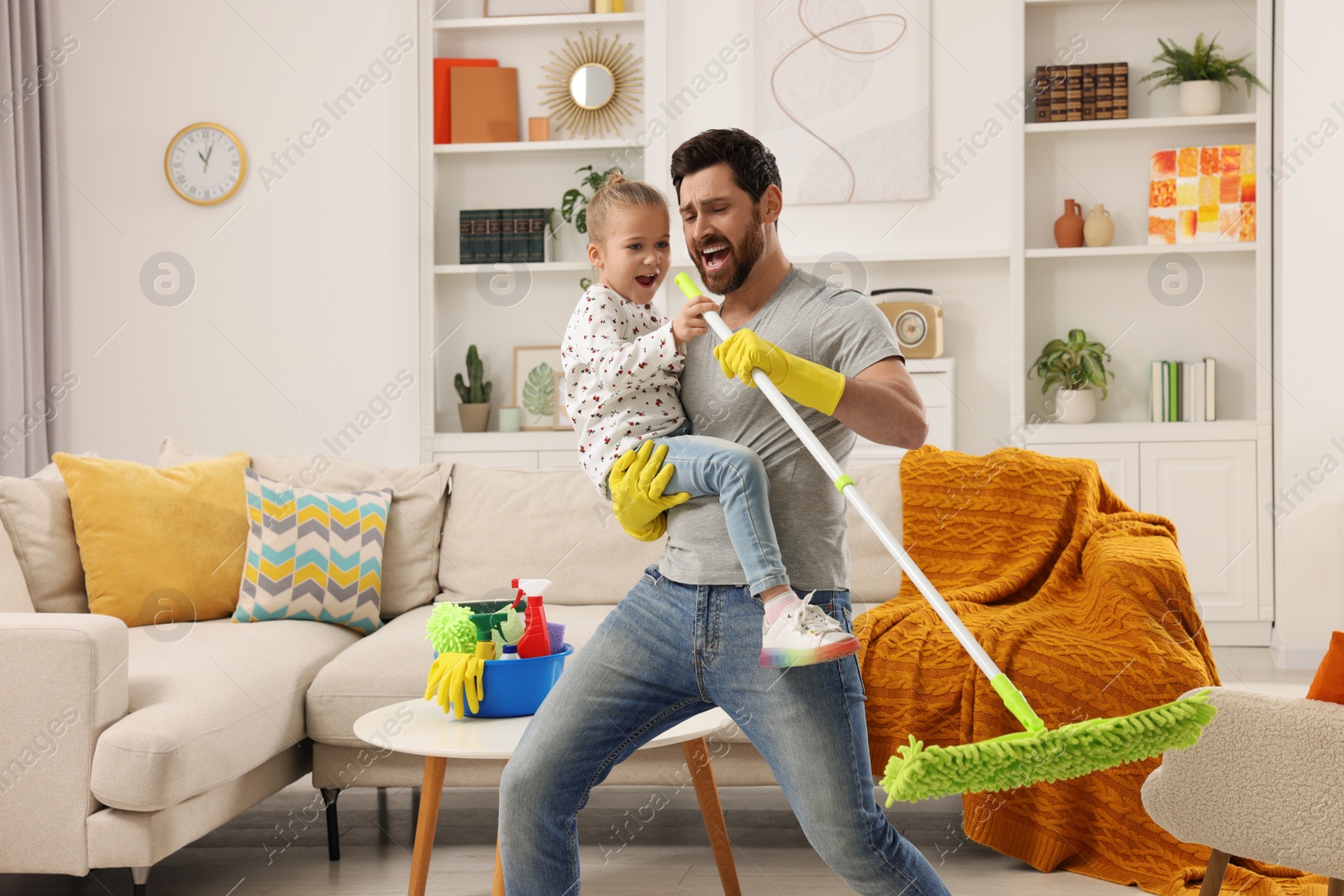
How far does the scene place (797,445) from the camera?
1.40 m

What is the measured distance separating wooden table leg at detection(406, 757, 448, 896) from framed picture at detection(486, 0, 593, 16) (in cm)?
374

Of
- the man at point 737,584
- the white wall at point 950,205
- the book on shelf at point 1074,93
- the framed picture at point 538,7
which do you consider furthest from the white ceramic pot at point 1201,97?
the man at point 737,584

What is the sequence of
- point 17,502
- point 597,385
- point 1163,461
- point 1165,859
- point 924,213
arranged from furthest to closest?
point 924,213
point 1163,461
point 17,502
point 1165,859
point 597,385

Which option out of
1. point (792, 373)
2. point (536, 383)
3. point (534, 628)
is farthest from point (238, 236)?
point (792, 373)

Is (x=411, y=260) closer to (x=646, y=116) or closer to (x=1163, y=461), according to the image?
(x=646, y=116)

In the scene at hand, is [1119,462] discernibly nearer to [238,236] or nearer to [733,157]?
[733,157]

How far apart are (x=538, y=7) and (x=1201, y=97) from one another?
282 cm

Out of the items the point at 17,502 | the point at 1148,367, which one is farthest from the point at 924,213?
the point at 17,502

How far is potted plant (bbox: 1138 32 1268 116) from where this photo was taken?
14.5 feet

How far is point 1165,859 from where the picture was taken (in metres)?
2.20

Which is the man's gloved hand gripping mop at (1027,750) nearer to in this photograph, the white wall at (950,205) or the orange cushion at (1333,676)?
the orange cushion at (1333,676)

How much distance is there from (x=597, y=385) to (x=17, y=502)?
1.85 meters

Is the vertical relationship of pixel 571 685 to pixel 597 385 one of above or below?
below

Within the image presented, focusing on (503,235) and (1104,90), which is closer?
(1104,90)
